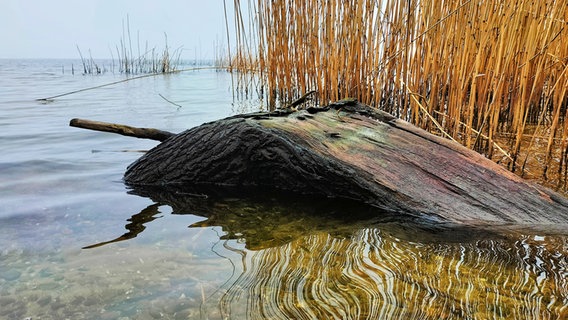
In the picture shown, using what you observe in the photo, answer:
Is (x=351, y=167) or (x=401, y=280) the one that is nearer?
(x=401, y=280)

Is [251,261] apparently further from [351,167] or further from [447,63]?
[447,63]

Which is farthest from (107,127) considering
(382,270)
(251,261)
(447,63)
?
(447,63)

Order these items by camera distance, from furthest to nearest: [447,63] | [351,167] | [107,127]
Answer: [447,63], [107,127], [351,167]

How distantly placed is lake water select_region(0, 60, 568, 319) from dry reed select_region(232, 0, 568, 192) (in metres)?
0.82

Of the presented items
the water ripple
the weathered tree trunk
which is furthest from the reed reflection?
the weathered tree trunk

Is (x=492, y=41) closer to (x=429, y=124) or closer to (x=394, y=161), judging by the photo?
(x=429, y=124)

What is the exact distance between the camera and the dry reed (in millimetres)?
1781

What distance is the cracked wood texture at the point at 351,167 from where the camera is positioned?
1.37 metres

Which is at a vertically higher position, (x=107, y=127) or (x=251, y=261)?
(x=107, y=127)

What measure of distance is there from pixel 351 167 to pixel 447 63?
1.07m

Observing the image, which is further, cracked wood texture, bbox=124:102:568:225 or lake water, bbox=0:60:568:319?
cracked wood texture, bbox=124:102:568:225

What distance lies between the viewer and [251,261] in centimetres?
111

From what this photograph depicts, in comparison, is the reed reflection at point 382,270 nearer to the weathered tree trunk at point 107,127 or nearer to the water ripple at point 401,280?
the water ripple at point 401,280

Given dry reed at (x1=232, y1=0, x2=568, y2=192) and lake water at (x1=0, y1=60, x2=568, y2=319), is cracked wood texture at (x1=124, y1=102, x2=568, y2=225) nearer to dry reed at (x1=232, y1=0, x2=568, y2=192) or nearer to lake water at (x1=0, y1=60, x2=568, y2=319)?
lake water at (x1=0, y1=60, x2=568, y2=319)
